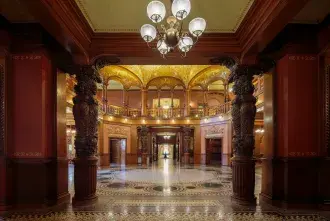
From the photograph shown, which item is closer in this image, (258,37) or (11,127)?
(258,37)

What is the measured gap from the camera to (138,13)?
15.1 ft

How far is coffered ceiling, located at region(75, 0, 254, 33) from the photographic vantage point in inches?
168

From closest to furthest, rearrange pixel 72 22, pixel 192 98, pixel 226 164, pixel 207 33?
pixel 72 22 < pixel 207 33 < pixel 226 164 < pixel 192 98

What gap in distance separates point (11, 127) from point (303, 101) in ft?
17.6

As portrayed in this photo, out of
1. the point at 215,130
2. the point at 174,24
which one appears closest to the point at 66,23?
the point at 174,24

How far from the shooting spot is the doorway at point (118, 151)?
17.6m

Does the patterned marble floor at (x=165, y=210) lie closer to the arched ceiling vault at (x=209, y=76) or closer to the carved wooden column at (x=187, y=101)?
the arched ceiling vault at (x=209, y=76)

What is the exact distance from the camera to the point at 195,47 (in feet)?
18.2

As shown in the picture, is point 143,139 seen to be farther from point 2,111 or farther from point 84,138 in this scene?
point 2,111

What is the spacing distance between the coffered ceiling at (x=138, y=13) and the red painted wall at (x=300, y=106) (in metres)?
1.32

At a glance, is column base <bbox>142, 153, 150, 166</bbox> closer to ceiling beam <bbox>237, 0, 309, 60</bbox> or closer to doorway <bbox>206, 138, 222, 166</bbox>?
doorway <bbox>206, 138, 222, 166</bbox>

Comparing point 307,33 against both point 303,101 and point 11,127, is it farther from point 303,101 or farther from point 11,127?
point 11,127

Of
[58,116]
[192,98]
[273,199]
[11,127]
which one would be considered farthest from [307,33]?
[192,98]

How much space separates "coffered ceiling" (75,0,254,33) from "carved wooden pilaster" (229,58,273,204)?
0.98 metres
